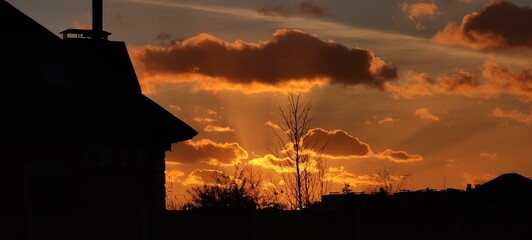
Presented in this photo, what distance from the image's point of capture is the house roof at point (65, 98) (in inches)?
1330

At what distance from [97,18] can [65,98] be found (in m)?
6.16

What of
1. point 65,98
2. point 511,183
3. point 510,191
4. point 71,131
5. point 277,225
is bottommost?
point 277,225

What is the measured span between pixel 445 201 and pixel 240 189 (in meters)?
8.24

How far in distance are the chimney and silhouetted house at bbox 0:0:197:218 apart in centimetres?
318

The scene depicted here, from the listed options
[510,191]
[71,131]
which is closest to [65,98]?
[71,131]

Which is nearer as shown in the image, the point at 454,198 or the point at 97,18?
the point at 454,198

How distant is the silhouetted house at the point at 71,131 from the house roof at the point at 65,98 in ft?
0.12

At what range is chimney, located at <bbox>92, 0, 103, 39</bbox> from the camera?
39881 mm

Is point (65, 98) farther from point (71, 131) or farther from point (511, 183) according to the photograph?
point (511, 183)

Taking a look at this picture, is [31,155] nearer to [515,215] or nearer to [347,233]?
[347,233]

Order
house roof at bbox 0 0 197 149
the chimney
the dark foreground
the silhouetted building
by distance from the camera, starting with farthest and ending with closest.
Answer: the chimney < the silhouetted building < house roof at bbox 0 0 197 149 < the dark foreground

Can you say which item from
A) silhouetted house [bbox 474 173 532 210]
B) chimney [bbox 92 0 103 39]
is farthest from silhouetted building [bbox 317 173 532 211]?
chimney [bbox 92 0 103 39]

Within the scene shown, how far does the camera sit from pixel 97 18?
1577 inches

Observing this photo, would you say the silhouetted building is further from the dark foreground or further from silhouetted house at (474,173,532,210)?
the dark foreground
